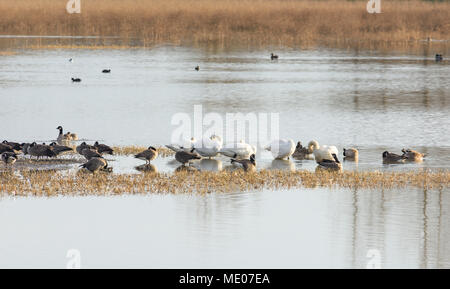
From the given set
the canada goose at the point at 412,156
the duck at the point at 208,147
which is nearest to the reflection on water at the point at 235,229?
the duck at the point at 208,147

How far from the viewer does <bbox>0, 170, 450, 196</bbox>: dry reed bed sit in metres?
17.7

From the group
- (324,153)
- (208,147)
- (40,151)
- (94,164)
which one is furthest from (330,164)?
(40,151)

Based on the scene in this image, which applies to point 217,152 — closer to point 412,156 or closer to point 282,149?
point 282,149

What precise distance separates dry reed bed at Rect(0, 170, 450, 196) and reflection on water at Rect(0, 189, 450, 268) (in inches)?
19.2

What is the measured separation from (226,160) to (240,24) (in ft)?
178

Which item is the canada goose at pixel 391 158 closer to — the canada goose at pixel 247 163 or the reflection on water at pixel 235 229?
the canada goose at pixel 247 163

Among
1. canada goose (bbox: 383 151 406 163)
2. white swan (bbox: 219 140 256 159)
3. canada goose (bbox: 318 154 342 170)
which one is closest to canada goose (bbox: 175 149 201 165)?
white swan (bbox: 219 140 256 159)

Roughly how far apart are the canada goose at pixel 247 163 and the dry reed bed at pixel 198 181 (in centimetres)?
49

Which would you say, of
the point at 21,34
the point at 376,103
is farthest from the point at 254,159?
the point at 21,34

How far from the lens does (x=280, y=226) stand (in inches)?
598

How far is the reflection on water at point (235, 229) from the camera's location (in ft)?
42.9

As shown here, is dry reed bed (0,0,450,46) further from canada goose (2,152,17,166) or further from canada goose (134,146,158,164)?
canada goose (2,152,17,166)
